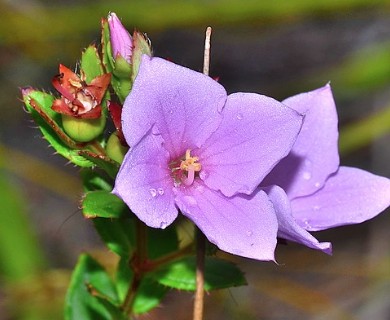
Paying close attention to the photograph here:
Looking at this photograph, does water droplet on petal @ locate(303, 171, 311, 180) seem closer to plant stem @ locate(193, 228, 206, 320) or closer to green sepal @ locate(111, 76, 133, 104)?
plant stem @ locate(193, 228, 206, 320)

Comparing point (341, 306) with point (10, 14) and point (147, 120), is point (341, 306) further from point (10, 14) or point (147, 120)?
point (147, 120)

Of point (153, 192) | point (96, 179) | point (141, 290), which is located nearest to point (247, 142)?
point (153, 192)

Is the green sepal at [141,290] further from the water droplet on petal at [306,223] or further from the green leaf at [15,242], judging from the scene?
the green leaf at [15,242]

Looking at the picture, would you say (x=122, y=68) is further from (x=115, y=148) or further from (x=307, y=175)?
(x=307, y=175)

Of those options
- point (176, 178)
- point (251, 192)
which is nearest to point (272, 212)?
point (251, 192)

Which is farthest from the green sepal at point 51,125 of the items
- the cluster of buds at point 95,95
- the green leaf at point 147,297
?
the green leaf at point 147,297

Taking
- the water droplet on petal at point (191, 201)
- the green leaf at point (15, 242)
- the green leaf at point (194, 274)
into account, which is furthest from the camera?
the green leaf at point (15, 242)
